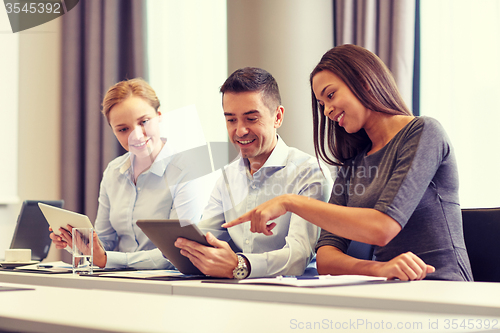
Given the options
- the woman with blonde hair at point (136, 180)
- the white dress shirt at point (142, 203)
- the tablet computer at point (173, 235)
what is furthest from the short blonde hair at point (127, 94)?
the tablet computer at point (173, 235)

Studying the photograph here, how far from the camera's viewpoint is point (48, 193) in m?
3.26

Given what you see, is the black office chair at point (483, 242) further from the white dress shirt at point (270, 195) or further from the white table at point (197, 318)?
the white table at point (197, 318)

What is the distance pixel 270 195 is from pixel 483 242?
650 mm

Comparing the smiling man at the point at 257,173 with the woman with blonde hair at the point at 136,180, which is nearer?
the smiling man at the point at 257,173

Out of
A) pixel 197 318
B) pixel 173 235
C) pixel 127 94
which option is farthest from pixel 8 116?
pixel 197 318

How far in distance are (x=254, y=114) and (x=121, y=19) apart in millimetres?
1967

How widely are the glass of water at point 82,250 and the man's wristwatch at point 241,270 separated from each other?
429 millimetres

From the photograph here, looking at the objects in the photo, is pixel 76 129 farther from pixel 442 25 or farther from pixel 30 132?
pixel 442 25

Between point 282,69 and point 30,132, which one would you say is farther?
point 30,132

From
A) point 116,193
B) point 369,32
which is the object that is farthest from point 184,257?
point 369,32

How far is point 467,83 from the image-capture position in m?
2.21

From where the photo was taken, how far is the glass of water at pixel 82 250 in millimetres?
1337

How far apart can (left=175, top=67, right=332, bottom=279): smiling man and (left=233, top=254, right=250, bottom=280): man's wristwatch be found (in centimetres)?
24

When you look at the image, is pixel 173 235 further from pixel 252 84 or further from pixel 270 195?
pixel 252 84
